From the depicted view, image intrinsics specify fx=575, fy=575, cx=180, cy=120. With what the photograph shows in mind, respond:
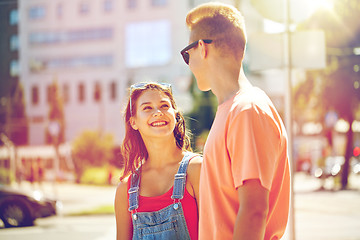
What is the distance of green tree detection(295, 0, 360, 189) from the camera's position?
24156mm

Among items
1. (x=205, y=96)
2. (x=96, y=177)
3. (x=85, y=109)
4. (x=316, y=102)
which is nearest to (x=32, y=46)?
(x=85, y=109)

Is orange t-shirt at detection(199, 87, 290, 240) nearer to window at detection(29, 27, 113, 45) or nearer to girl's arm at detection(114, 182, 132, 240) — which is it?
girl's arm at detection(114, 182, 132, 240)

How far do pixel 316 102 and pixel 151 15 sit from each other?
37.8 meters

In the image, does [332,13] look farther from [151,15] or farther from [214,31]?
[151,15]

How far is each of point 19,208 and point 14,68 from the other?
6071 cm

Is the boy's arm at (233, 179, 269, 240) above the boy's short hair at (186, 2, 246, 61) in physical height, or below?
below

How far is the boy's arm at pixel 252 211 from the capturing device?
2.02 metres

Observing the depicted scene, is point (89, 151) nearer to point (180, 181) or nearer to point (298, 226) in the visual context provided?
point (298, 226)

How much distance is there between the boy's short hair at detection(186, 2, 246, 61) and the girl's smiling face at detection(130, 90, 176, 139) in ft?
3.54

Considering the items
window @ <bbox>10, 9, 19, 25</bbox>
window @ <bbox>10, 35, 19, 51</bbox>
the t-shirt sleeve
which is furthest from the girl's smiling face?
window @ <bbox>10, 9, 19, 25</bbox>

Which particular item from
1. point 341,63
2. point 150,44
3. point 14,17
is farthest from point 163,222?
point 14,17

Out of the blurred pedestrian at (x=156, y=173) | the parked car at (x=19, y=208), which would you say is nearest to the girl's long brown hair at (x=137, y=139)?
the blurred pedestrian at (x=156, y=173)

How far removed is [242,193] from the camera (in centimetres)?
205

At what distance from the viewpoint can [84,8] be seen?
221 feet
